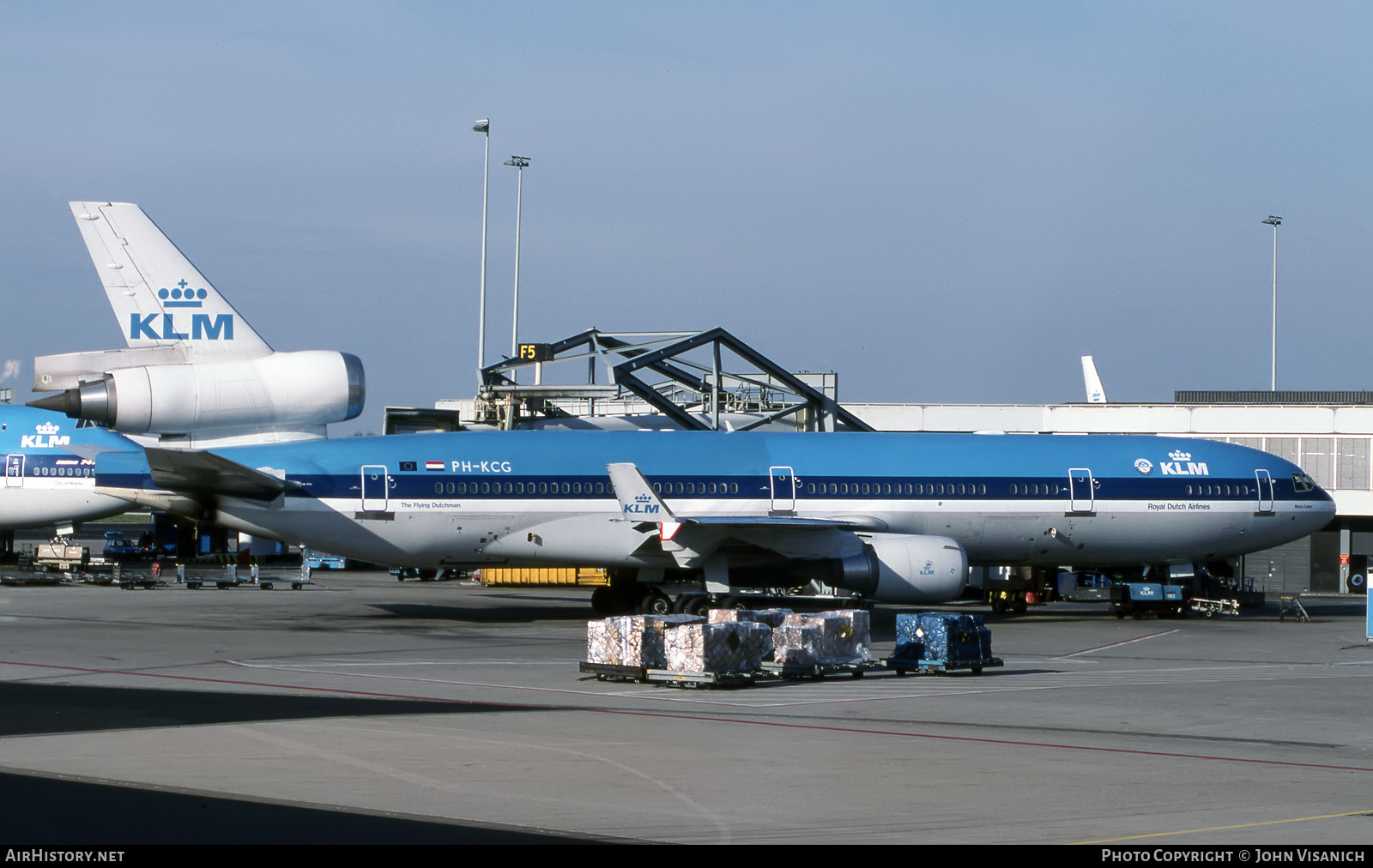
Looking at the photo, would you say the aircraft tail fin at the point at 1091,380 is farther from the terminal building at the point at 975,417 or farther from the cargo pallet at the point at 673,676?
the cargo pallet at the point at 673,676

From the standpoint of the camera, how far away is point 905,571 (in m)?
29.3

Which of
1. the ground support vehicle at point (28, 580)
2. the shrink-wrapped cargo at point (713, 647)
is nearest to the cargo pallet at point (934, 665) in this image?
the shrink-wrapped cargo at point (713, 647)

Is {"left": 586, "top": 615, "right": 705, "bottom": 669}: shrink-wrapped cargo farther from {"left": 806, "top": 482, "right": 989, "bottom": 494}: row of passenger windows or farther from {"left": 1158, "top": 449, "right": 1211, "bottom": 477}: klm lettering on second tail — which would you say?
{"left": 1158, "top": 449, "right": 1211, "bottom": 477}: klm lettering on second tail

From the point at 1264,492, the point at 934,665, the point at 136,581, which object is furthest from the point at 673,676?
the point at 136,581

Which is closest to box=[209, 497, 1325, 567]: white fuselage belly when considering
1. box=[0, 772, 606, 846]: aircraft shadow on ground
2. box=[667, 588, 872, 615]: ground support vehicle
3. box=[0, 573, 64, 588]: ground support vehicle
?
box=[667, 588, 872, 615]: ground support vehicle

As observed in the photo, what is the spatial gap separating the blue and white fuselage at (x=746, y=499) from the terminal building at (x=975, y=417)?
45.5 ft

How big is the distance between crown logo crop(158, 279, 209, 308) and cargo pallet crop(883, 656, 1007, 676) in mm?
16379

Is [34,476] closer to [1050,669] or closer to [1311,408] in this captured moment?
[1050,669]

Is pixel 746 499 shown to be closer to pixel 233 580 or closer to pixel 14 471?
pixel 233 580

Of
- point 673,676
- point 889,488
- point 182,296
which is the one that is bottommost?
point 673,676

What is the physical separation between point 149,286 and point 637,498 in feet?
36.1

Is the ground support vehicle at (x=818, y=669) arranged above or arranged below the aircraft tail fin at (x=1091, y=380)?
below

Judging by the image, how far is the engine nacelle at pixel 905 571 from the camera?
1153 inches

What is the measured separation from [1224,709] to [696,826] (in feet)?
33.5
